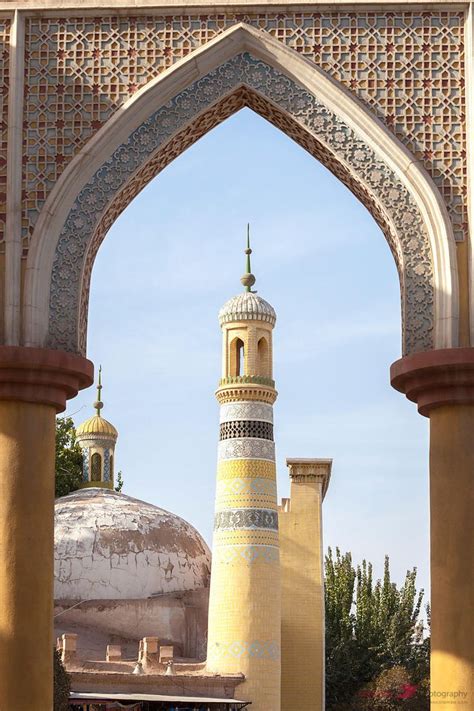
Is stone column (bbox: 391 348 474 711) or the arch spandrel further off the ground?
the arch spandrel

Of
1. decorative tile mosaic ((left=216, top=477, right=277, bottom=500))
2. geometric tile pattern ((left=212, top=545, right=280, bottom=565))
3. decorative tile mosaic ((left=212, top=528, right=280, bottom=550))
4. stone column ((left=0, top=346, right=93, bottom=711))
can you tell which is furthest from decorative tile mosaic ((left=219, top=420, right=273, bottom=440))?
stone column ((left=0, top=346, right=93, bottom=711))

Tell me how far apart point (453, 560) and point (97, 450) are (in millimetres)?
21661

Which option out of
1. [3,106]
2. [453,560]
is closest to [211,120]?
[3,106]

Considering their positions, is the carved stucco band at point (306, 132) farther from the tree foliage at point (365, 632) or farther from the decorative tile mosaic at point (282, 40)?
the tree foliage at point (365, 632)

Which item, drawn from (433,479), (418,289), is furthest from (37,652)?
(418,289)

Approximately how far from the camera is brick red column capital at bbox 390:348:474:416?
6961 millimetres

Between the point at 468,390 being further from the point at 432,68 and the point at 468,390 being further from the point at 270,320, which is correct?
the point at 270,320

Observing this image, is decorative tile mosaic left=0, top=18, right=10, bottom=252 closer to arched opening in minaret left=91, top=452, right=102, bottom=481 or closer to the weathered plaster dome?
the weathered plaster dome

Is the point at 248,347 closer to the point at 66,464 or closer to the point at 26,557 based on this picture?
the point at 66,464

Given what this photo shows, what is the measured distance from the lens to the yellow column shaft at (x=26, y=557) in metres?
6.78

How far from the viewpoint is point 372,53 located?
7.45 metres

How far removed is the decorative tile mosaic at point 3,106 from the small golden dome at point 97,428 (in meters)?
21.1

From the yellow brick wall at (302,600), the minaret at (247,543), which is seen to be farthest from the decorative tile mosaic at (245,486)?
the yellow brick wall at (302,600)

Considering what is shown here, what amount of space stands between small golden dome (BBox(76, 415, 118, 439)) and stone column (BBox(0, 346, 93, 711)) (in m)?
21.3
